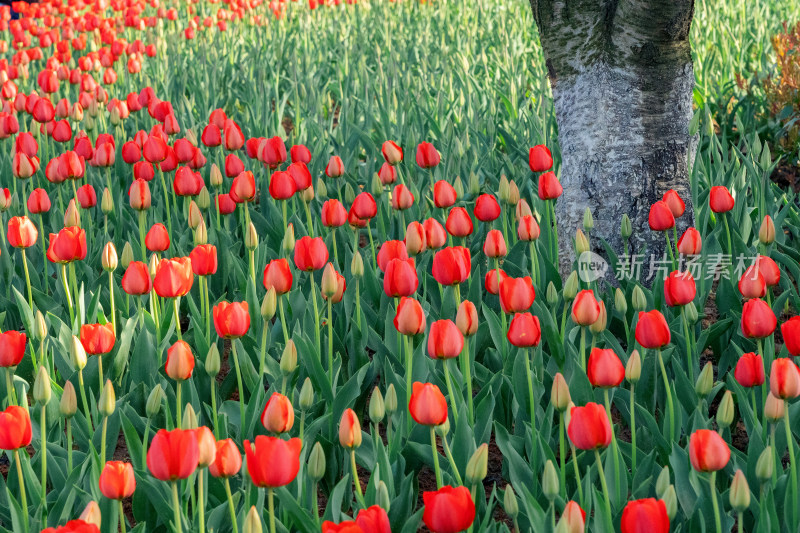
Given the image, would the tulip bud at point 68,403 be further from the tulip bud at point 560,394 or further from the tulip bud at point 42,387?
the tulip bud at point 560,394

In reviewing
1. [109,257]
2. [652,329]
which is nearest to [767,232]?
[652,329]

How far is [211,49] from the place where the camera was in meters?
7.16

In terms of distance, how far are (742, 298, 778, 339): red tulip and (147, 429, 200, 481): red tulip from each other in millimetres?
1147

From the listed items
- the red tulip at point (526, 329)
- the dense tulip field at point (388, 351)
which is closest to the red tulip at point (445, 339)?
the dense tulip field at point (388, 351)

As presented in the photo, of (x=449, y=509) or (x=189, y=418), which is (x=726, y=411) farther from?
(x=189, y=418)

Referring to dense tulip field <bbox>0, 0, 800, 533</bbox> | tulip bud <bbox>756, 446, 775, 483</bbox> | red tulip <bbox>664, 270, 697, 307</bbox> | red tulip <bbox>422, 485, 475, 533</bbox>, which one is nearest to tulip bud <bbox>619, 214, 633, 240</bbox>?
dense tulip field <bbox>0, 0, 800, 533</bbox>

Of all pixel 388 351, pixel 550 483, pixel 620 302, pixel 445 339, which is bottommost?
pixel 388 351

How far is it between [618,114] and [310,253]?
1.22 meters

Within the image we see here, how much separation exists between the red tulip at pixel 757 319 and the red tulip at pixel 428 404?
720mm

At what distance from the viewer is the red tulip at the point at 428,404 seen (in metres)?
1.54

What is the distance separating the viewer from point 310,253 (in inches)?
92.7

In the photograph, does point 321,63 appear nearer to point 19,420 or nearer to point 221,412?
point 221,412

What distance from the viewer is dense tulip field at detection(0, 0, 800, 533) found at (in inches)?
63.1

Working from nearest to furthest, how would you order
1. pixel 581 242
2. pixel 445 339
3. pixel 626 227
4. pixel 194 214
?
pixel 445 339 → pixel 581 242 → pixel 626 227 → pixel 194 214
